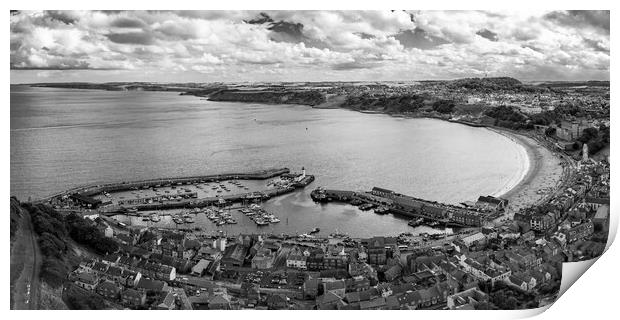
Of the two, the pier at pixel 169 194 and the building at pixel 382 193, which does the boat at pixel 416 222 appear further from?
the pier at pixel 169 194

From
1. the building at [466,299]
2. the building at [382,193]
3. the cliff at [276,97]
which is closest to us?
the building at [466,299]

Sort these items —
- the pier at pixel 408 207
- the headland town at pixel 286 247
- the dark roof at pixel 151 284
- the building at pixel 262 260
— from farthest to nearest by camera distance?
the pier at pixel 408 207 → the building at pixel 262 260 → the dark roof at pixel 151 284 → the headland town at pixel 286 247

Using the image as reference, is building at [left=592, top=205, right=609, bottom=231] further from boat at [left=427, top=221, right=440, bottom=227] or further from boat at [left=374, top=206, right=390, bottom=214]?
boat at [left=374, top=206, right=390, bottom=214]

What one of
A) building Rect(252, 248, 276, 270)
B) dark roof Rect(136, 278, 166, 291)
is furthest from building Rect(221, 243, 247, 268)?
dark roof Rect(136, 278, 166, 291)

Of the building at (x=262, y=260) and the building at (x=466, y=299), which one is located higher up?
the building at (x=466, y=299)

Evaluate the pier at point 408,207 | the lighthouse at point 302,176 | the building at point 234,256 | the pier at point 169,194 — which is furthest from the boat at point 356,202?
the building at point 234,256

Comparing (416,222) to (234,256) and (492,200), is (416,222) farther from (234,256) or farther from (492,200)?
(234,256)

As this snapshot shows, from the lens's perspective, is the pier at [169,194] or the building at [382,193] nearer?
the pier at [169,194]
